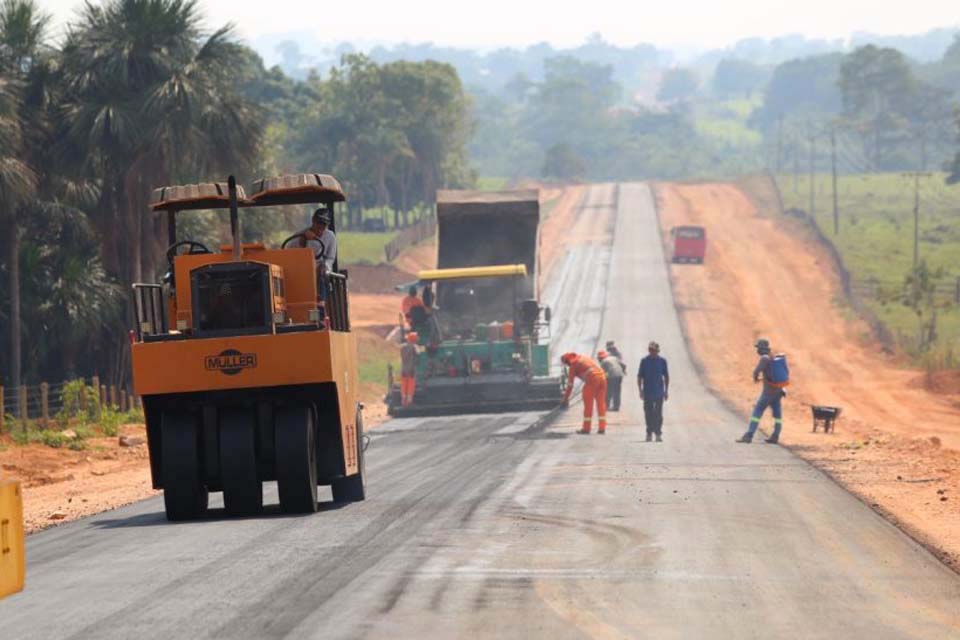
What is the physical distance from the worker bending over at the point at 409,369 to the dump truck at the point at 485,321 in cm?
16

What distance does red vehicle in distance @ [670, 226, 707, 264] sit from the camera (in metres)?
80.6

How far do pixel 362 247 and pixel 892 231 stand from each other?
106ft

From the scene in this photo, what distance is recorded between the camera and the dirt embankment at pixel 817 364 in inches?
818

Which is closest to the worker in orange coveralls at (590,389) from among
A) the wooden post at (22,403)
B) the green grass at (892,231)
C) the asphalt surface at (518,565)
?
the asphalt surface at (518,565)

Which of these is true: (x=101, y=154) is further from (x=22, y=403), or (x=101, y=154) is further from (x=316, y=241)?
(x=316, y=241)

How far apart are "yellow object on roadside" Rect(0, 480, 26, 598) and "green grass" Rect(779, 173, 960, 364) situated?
47.1 metres

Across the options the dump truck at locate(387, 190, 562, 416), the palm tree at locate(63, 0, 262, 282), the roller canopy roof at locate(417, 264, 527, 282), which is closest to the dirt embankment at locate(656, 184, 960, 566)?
the dump truck at locate(387, 190, 562, 416)

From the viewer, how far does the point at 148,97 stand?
121 feet

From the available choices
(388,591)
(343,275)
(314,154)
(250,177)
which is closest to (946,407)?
(250,177)

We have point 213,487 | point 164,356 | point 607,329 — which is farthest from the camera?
point 607,329

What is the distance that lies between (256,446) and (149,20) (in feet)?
80.2

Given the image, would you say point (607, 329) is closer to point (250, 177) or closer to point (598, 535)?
point (250, 177)

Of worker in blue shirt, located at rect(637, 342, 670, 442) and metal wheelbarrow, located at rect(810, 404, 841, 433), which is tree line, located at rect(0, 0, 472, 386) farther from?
metal wheelbarrow, located at rect(810, 404, 841, 433)

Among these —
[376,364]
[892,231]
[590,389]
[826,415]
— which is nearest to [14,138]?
[590,389]
